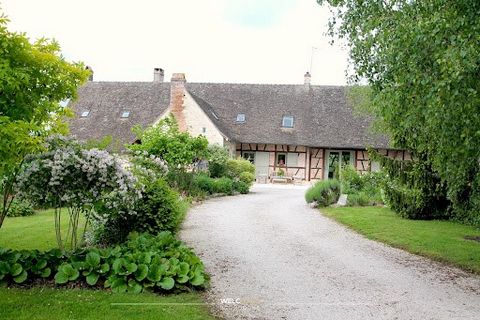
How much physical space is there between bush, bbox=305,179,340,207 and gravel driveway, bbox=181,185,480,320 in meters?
4.31

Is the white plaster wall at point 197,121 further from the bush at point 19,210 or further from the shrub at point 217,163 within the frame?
the bush at point 19,210

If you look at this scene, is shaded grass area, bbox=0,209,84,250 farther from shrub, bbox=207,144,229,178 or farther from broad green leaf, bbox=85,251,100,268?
shrub, bbox=207,144,229,178

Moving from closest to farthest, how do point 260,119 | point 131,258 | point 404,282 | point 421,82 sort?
point 421,82 → point 131,258 → point 404,282 → point 260,119

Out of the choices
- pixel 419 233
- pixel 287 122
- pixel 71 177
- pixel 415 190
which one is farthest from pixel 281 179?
pixel 71 177

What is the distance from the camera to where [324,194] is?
717 inches

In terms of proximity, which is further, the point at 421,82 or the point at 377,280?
the point at 377,280

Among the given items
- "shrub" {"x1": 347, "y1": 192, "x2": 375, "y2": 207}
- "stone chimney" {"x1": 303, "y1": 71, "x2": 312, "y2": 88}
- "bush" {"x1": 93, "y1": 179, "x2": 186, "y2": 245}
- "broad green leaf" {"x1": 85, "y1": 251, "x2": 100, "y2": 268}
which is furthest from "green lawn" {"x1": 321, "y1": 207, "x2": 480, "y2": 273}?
"stone chimney" {"x1": 303, "y1": 71, "x2": 312, "y2": 88}

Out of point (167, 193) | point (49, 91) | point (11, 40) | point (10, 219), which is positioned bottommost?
point (10, 219)

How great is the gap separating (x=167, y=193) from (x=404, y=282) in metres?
5.18

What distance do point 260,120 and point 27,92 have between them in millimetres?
25312

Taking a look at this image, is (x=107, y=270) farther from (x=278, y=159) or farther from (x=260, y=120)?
(x=260, y=120)

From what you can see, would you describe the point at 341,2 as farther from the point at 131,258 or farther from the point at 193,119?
the point at 193,119

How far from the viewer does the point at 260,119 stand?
31781 millimetres

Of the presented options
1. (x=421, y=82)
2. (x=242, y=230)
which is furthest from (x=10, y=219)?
(x=421, y=82)
